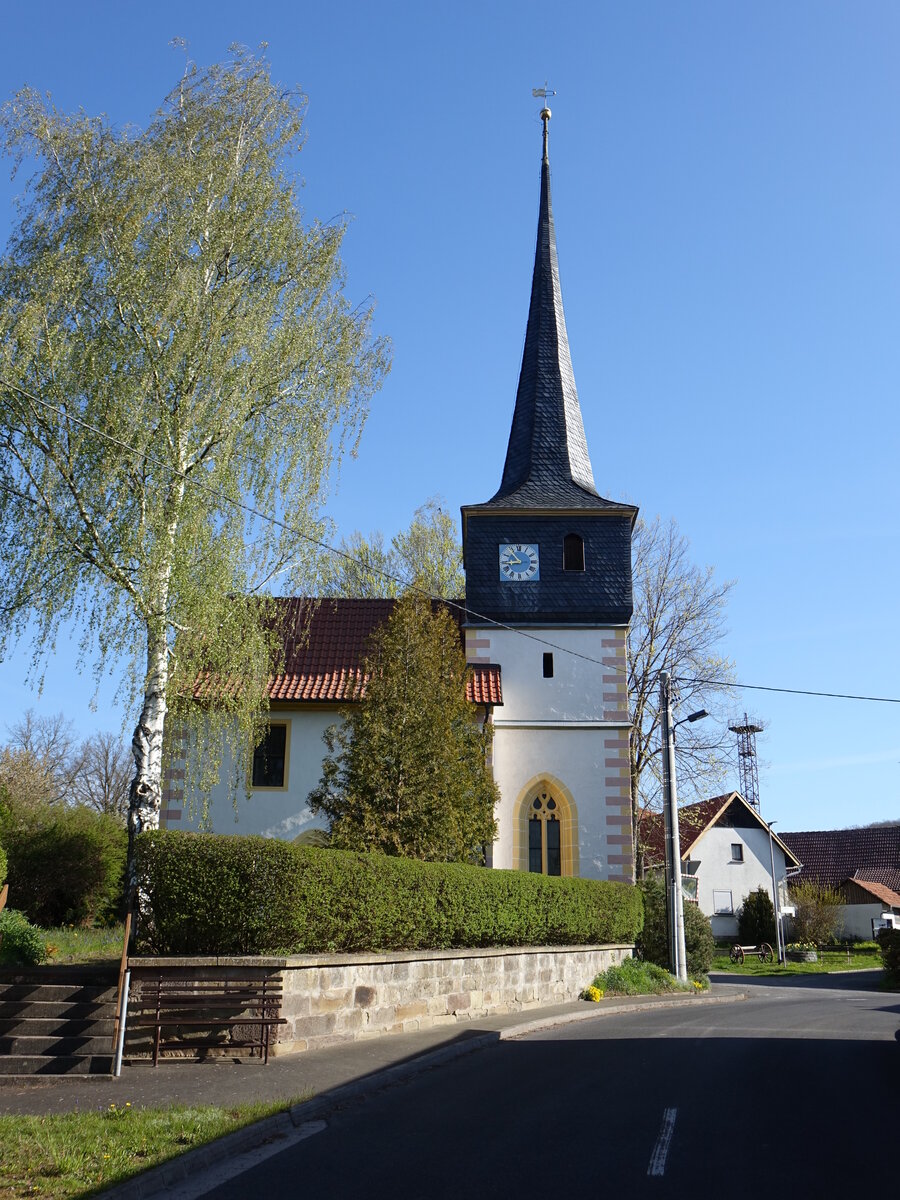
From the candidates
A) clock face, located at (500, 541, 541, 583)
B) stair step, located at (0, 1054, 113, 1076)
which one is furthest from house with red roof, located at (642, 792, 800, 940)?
stair step, located at (0, 1054, 113, 1076)

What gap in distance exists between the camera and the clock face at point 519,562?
2647cm

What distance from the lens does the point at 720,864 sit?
51.3 meters

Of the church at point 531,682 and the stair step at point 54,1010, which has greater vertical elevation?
the church at point 531,682

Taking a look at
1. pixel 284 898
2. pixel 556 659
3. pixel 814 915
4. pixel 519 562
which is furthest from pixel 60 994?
pixel 814 915

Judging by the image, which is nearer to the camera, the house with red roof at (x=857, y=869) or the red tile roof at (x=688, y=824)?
the red tile roof at (x=688, y=824)

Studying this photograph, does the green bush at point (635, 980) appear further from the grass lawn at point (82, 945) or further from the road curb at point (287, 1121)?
the grass lawn at point (82, 945)

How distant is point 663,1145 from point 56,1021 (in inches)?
255

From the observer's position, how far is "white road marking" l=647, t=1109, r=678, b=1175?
6.55 metres

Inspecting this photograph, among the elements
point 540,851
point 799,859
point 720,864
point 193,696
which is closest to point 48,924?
point 193,696

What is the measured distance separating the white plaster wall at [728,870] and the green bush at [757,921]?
459cm

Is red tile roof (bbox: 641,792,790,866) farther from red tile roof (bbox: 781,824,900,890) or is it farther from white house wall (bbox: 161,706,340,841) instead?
white house wall (bbox: 161,706,340,841)

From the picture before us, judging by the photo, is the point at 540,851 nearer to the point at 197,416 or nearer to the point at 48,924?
the point at 48,924

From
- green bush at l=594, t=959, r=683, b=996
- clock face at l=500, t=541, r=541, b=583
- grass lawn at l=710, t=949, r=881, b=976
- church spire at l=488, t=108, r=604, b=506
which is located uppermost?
church spire at l=488, t=108, r=604, b=506

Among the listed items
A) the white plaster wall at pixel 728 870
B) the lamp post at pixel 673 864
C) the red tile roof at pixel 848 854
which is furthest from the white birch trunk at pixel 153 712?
the red tile roof at pixel 848 854
